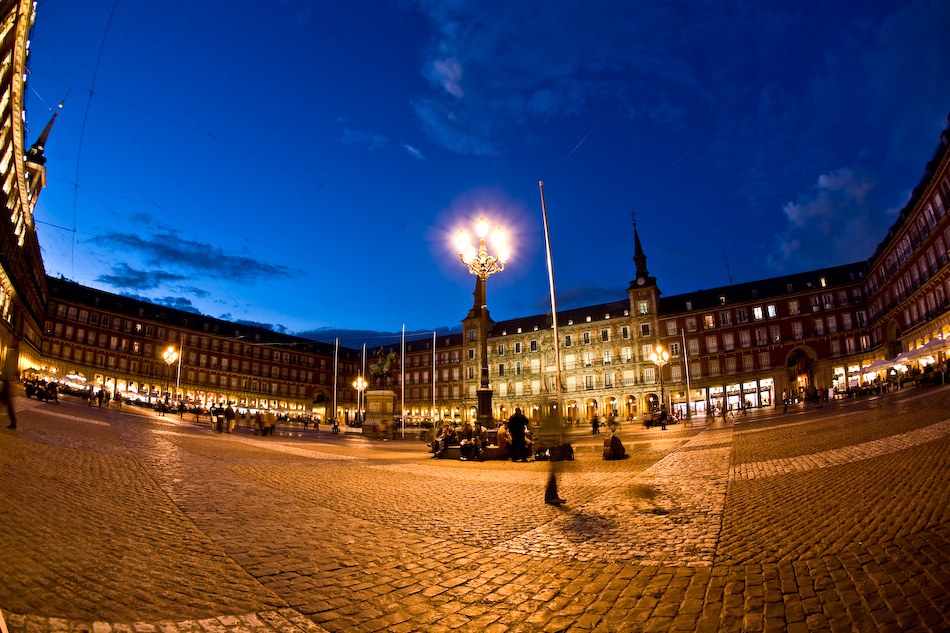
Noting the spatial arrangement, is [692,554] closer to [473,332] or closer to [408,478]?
[408,478]

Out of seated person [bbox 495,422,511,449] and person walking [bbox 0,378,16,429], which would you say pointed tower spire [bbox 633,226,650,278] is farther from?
person walking [bbox 0,378,16,429]

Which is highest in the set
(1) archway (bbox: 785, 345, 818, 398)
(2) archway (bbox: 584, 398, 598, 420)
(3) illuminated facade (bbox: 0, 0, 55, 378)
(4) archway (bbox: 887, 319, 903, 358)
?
(3) illuminated facade (bbox: 0, 0, 55, 378)

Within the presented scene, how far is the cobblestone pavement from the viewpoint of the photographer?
8.63 ft

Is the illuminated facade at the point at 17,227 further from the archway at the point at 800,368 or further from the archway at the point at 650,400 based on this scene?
the archway at the point at 800,368

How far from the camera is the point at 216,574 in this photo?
3227 millimetres

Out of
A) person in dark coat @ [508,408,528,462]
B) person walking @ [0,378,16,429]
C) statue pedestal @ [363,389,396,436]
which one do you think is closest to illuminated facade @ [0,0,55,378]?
person walking @ [0,378,16,429]

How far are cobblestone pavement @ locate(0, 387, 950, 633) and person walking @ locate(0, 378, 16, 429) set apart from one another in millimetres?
4991

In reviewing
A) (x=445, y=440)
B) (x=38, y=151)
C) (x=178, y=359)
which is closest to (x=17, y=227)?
(x=38, y=151)

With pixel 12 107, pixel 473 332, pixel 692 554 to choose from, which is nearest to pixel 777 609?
pixel 692 554

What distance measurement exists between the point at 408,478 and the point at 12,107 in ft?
130

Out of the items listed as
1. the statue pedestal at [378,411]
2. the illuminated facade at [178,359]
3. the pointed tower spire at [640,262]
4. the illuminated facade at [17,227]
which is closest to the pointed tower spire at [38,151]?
the illuminated facade at [17,227]

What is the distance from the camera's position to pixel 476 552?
4.04m

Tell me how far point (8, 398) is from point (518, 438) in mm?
12329

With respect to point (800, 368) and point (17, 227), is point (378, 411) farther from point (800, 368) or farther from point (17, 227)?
point (800, 368)
